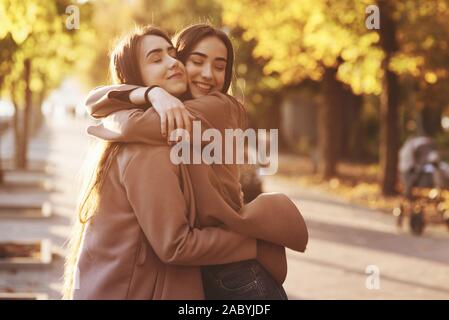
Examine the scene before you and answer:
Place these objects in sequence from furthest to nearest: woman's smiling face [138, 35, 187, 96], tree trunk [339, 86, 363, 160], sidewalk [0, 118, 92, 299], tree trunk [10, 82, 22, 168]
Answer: tree trunk [339, 86, 363, 160] → tree trunk [10, 82, 22, 168] → sidewalk [0, 118, 92, 299] → woman's smiling face [138, 35, 187, 96]

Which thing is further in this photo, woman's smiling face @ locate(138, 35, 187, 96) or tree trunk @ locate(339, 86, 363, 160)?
tree trunk @ locate(339, 86, 363, 160)

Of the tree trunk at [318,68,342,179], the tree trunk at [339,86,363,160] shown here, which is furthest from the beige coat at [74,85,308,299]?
the tree trunk at [339,86,363,160]

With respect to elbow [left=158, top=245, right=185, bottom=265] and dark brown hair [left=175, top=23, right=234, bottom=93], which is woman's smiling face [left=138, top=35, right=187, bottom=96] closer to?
dark brown hair [left=175, top=23, right=234, bottom=93]

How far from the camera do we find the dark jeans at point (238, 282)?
354 cm

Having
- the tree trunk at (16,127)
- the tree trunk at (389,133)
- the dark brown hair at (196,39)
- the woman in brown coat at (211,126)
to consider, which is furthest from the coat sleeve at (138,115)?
the tree trunk at (16,127)

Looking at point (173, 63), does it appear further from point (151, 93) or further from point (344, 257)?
point (344, 257)

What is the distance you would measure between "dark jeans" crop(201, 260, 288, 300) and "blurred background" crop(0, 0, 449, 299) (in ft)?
3.19

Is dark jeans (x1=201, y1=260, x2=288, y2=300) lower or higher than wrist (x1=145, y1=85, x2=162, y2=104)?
lower

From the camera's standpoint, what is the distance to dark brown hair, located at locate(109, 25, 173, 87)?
366 cm

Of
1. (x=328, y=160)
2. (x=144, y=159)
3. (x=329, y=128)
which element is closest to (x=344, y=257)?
(x=144, y=159)

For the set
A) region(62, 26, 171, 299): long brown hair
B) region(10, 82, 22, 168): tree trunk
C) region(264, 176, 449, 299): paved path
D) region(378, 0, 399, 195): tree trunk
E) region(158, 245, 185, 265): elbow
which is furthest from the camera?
region(10, 82, 22, 168): tree trunk

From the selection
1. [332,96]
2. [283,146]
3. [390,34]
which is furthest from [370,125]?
[390,34]

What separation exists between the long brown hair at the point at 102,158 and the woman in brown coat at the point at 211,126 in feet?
0.24

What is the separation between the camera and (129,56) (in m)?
3.66
